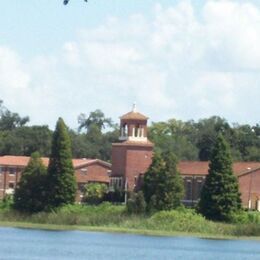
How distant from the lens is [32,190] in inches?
4117

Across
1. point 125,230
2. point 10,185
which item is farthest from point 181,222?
point 10,185

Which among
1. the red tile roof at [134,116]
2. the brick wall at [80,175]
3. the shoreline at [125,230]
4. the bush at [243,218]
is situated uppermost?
the red tile roof at [134,116]

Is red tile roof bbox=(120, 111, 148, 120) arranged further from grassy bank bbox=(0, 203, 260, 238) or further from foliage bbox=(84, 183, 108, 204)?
grassy bank bbox=(0, 203, 260, 238)

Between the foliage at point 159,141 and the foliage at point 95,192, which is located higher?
the foliage at point 159,141

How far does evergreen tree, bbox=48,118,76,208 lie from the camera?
104062 millimetres

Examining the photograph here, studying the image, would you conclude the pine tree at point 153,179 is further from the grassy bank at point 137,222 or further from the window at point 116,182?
the window at point 116,182

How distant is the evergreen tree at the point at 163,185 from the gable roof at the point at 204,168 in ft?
63.4

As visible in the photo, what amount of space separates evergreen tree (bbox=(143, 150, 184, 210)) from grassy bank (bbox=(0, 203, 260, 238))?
225 cm

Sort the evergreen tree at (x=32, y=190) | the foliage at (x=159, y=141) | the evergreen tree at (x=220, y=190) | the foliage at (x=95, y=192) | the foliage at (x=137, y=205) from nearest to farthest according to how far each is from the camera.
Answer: the evergreen tree at (x=220, y=190)
the foliage at (x=137, y=205)
the evergreen tree at (x=32, y=190)
the foliage at (x=95, y=192)
the foliage at (x=159, y=141)

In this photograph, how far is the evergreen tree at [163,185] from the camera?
337 ft

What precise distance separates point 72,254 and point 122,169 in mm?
62507

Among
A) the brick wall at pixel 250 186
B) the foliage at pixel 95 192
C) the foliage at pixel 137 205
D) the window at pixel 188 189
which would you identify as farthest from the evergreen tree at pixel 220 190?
the window at pixel 188 189

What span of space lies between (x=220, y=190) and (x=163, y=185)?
598 centimetres

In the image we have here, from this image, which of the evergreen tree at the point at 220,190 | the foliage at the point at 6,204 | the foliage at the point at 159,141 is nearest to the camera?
the evergreen tree at the point at 220,190
